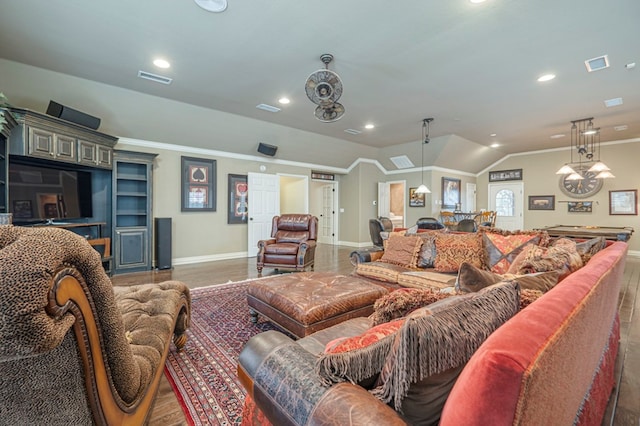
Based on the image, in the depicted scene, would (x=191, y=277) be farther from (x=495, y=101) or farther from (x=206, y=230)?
(x=495, y=101)

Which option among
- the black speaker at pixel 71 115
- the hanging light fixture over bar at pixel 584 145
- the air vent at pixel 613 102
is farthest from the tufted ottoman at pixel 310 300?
the air vent at pixel 613 102

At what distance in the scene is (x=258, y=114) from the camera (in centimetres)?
536

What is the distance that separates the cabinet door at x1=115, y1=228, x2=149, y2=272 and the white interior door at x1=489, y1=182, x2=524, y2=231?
10.1m

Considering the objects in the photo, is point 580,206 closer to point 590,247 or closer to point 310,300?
point 590,247

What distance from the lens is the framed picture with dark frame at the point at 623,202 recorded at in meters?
A: 7.16

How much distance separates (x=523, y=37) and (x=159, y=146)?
5.75 meters

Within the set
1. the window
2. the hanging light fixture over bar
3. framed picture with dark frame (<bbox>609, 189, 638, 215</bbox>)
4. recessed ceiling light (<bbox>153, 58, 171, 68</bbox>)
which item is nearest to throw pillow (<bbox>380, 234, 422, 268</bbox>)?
recessed ceiling light (<bbox>153, 58, 171, 68</bbox>)

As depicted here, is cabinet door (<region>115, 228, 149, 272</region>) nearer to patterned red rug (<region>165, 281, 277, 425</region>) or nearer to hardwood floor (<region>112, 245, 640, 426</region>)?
hardwood floor (<region>112, 245, 640, 426</region>)

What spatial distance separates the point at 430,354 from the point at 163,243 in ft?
17.4

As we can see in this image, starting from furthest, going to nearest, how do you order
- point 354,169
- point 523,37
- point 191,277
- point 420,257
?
point 354,169
point 191,277
point 420,257
point 523,37

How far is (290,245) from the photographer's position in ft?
15.0

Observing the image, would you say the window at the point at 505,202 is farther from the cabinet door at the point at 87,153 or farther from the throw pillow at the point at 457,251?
the cabinet door at the point at 87,153

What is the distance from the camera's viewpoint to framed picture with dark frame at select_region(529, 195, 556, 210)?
8.42 meters

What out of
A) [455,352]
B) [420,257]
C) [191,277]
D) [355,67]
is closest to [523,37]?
[355,67]
